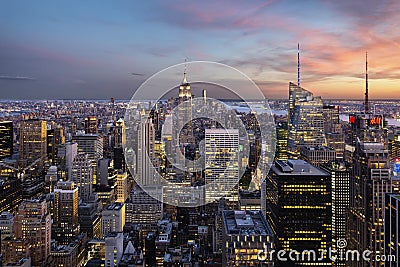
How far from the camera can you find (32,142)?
38.7ft

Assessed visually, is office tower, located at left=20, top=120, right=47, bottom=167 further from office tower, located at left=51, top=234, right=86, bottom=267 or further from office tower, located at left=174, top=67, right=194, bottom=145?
office tower, located at left=174, top=67, right=194, bottom=145

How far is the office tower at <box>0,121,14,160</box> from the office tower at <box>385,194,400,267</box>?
865cm

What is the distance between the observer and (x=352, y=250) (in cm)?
648

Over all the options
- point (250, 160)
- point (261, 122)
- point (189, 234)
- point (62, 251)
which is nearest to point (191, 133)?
point (250, 160)

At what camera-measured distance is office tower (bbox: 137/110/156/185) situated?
532 centimetres

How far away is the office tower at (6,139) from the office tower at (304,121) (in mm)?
7388

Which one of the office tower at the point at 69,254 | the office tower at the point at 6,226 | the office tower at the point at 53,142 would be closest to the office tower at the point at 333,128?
the office tower at the point at 69,254

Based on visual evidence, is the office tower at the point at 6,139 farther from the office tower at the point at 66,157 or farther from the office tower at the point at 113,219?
the office tower at the point at 113,219

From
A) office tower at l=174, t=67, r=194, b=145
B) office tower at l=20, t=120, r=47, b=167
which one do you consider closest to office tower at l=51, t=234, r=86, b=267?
office tower at l=174, t=67, r=194, b=145

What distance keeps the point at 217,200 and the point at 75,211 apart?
12.5ft

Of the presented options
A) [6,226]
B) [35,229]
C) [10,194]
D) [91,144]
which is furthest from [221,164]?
[91,144]

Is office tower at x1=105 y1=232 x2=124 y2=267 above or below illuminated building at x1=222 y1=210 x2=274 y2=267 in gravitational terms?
below

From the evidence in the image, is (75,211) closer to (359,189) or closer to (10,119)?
(10,119)

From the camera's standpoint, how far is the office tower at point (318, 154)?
10.2 metres
